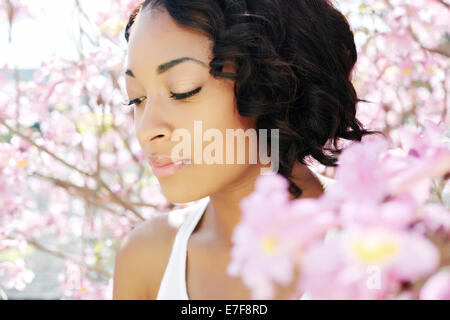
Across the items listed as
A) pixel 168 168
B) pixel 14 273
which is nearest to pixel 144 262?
→ pixel 168 168

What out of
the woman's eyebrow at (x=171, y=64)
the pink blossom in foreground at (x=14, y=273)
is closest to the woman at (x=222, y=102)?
the woman's eyebrow at (x=171, y=64)

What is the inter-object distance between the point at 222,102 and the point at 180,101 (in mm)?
75

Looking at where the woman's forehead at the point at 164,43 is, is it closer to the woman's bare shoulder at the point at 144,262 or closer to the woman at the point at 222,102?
the woman at the point at 222,102

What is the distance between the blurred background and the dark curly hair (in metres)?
0.86

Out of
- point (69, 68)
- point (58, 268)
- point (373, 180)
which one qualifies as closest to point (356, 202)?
point (373, 180)

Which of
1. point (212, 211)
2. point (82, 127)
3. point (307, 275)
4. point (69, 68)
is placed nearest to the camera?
point (307, 275)

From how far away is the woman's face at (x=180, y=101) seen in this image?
861 mm

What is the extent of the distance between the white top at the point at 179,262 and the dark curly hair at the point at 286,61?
0.13m

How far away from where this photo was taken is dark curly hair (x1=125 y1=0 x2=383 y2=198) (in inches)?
35.4

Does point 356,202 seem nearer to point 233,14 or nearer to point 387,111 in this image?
point 233,14

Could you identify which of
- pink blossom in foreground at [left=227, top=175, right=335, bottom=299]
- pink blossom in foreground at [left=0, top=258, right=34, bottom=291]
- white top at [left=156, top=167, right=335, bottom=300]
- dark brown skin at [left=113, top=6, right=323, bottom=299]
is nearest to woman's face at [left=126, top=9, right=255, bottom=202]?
dark brown skin at [left=113, top=6, right=323, bottom=299]

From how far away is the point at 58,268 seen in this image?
12.1 feet

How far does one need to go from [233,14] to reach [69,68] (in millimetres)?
1352

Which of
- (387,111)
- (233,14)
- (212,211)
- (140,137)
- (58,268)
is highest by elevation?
(233,14)
